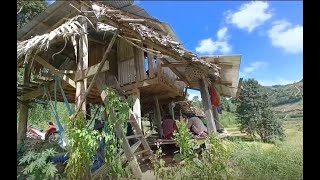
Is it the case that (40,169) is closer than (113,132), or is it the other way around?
(40,169)

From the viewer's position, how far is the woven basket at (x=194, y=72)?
27.2 feet

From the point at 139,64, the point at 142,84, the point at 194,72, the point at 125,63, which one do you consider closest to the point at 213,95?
the point at 194,72

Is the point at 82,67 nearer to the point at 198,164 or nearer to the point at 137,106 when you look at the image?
the point at 137,106

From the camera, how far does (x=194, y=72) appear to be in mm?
8305

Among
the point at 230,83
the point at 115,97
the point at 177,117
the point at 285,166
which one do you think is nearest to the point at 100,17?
the point at 115,97

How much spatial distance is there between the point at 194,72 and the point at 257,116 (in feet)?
40.1

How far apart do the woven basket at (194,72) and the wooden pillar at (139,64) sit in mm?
1342

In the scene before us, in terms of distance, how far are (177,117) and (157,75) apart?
277 inches

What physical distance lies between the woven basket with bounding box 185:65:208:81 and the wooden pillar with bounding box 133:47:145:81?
1.34 metres

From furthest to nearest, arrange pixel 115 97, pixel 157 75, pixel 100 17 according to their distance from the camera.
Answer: pixel 157 75 < pixel 115 97 < pixel 100 17

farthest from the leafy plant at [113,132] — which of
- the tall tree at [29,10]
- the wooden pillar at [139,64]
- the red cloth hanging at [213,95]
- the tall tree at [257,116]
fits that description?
the tall tree at [29,10]

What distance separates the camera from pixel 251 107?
19438 millimetres

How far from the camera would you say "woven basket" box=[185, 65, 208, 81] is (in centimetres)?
828
